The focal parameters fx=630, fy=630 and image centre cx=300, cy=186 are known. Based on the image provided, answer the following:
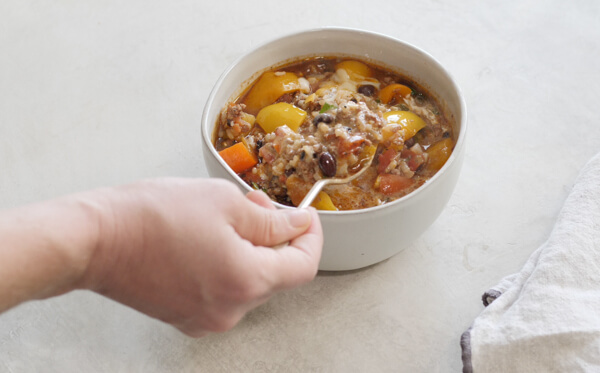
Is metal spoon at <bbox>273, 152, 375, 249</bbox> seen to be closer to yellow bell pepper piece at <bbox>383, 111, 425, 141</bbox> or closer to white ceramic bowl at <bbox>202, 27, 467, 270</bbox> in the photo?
white ceramic bowl at <bbox>202, 27, 467, 270</bbox>

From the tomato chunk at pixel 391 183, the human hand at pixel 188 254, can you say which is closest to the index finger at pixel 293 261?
the human hand at pixel 188 254

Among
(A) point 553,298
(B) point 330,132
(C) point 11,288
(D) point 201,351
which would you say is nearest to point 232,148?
(B) point 330,132

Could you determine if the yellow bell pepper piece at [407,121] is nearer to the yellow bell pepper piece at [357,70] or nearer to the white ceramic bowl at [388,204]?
the white ceramic bowl at [388,204]

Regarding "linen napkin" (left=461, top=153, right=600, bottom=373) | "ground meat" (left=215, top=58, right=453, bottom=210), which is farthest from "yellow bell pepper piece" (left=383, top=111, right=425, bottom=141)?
"linen napkin" (left=461, top=153, right=600, bottom=373)

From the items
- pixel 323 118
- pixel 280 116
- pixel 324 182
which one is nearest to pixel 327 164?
pixel 324 182

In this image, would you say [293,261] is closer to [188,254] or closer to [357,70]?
[188,254]
